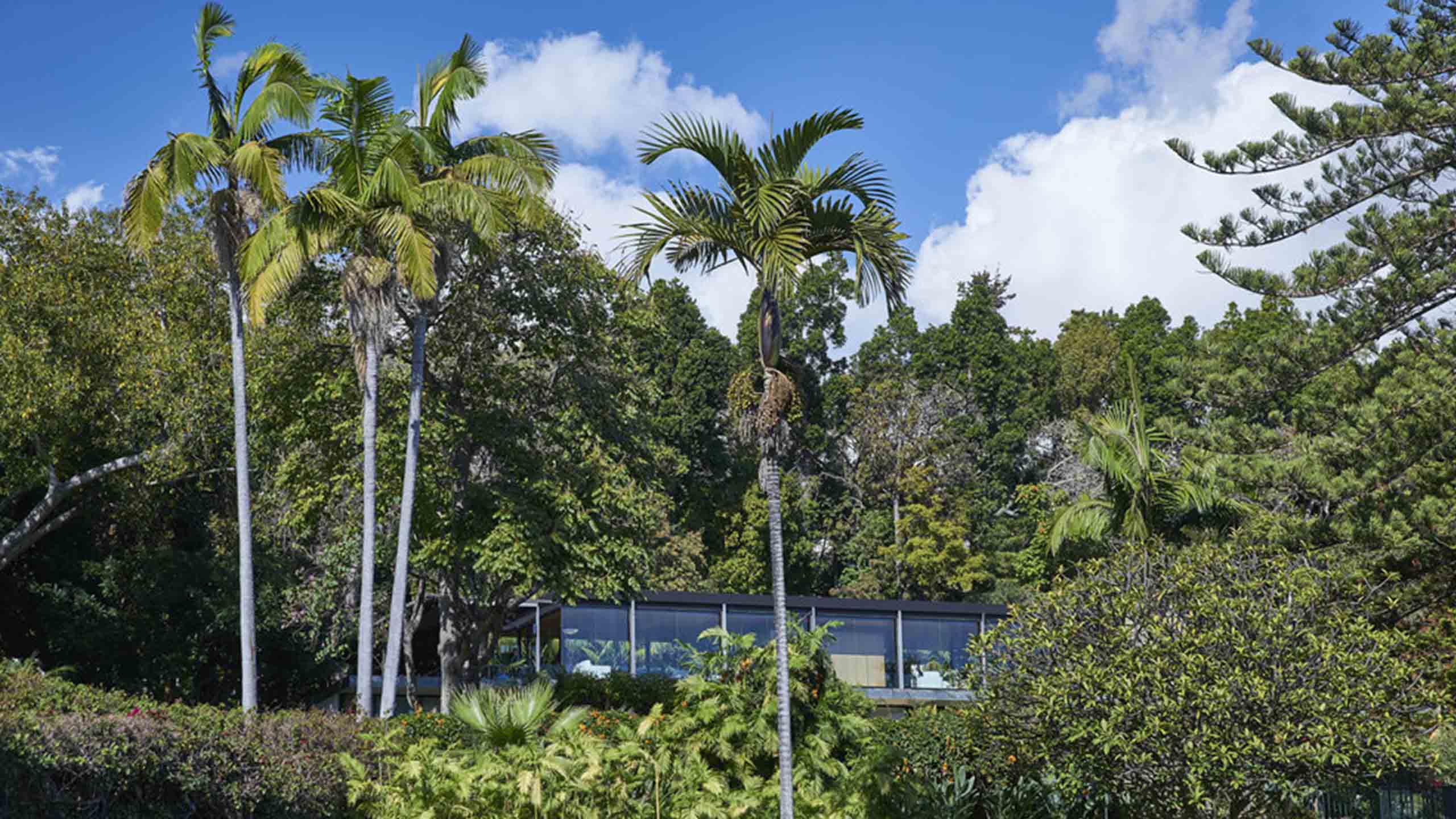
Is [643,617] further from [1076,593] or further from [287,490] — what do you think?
[1076,593]

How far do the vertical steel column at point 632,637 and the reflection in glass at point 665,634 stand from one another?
2.8 inches

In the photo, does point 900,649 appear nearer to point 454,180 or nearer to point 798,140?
point 454,180

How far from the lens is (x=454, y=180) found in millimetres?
16656

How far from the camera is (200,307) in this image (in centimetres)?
2006

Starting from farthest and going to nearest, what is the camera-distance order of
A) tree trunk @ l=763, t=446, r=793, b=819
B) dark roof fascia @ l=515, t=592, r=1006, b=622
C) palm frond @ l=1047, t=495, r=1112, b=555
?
dark roof fascia @ l=515, t=592, r=1006, b=622
palm frond @ l=1047, t=495, r=1112, b=555
tree trunk @ l=763, t=446, r=793, b=819

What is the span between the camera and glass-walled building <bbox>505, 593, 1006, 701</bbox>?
2548cm

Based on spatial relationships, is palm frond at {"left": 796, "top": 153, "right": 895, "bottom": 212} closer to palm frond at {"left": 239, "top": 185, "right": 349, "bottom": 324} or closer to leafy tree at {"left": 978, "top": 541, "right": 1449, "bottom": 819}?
leafy tree at {"left": 978, "top": 541, "right": 1449, "bottom": 819}

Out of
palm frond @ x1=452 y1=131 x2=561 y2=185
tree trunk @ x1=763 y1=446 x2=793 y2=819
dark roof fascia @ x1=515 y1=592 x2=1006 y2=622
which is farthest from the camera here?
dark roof fascia @ x1=515 y1=592 x2=1006 y2=622

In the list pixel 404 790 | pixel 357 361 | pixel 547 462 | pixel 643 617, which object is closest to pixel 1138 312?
pixel 643 617

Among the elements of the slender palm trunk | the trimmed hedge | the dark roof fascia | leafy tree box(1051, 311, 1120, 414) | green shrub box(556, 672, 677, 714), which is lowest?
green shrub box(556, 672, 677, 714)

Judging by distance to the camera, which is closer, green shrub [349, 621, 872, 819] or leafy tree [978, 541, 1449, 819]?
green shrub [349, 621, 872, 819]

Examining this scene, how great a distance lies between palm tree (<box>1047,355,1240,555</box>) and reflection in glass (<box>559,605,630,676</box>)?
9621 millimetres

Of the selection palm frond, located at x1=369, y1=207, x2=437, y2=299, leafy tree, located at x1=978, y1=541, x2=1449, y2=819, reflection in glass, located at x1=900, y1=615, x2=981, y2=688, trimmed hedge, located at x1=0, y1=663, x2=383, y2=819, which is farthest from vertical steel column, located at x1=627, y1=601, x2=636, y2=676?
leafy tree, located at x1=978, y1=541, x2=1449, y2=819

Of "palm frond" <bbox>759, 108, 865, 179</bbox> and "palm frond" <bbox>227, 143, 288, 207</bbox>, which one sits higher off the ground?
"palm frond" <bbox>227, 143, 288, 207</bbox>
